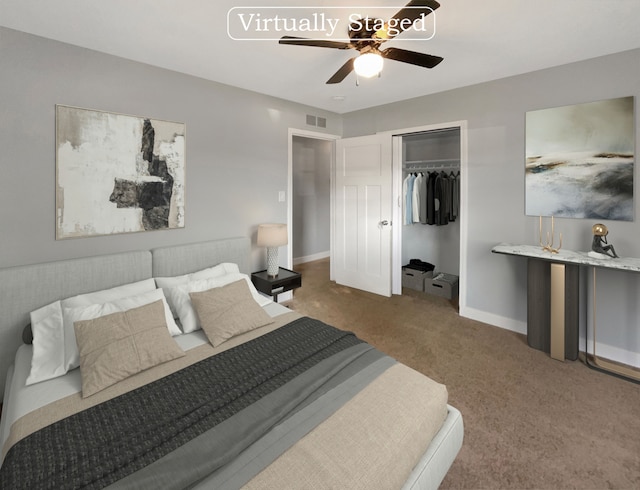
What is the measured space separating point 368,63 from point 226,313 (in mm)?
1830

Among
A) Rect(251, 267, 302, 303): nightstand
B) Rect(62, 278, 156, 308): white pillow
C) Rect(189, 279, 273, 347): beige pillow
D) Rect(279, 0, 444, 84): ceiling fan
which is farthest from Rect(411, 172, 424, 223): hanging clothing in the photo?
Rect(62, 278, 156, 308): white pillow

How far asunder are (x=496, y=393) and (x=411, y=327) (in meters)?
1.16

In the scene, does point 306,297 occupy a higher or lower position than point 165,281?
lower

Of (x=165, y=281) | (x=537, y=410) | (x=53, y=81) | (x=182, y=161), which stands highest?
(x=53, y=81)

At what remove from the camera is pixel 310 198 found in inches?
253

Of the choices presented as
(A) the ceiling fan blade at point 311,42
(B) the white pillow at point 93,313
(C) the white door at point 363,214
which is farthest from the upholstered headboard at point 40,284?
(C) the white door at point 363,214

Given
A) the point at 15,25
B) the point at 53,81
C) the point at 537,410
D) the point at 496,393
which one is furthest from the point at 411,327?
the point at 15,25

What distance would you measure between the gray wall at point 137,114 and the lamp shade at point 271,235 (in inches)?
10.9

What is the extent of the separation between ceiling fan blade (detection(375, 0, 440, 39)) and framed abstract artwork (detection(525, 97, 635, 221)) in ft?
6.14

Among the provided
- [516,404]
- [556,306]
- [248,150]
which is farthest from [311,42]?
[556,306]

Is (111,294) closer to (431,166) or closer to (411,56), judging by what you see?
(411,56)

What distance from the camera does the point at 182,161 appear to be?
3.01m

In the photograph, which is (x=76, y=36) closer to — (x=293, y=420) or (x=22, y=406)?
(x=22, y=406)

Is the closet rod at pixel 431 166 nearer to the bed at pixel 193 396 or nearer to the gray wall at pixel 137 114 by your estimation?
the gray wall at pixel 137 114
